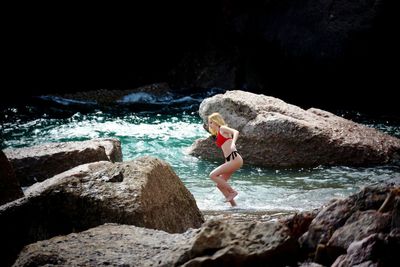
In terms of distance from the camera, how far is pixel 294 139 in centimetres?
1002

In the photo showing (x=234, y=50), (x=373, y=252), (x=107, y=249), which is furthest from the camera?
(x=234, y=50)

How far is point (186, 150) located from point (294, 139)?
2422 mm

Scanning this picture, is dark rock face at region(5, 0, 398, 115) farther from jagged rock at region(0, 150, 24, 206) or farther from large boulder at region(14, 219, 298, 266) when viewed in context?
large boulder at region(14, 219, 298, 266)

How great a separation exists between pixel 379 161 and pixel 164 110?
26.2 feet

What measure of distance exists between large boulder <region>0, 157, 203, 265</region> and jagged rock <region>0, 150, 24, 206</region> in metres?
1.40

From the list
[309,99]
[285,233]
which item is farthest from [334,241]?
[309,99]

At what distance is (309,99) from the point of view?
62.1 ft

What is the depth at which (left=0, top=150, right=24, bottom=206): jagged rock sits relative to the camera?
635 centimetres

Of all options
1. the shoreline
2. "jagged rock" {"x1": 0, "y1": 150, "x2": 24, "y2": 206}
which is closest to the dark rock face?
the shoreline

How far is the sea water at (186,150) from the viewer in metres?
8.09

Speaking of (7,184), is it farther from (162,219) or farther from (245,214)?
(245,214)

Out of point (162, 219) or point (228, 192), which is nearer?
point (162, 219)

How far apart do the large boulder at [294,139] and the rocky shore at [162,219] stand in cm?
3

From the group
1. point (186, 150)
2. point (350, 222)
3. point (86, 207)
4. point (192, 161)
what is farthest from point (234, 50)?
point (350, 222)
